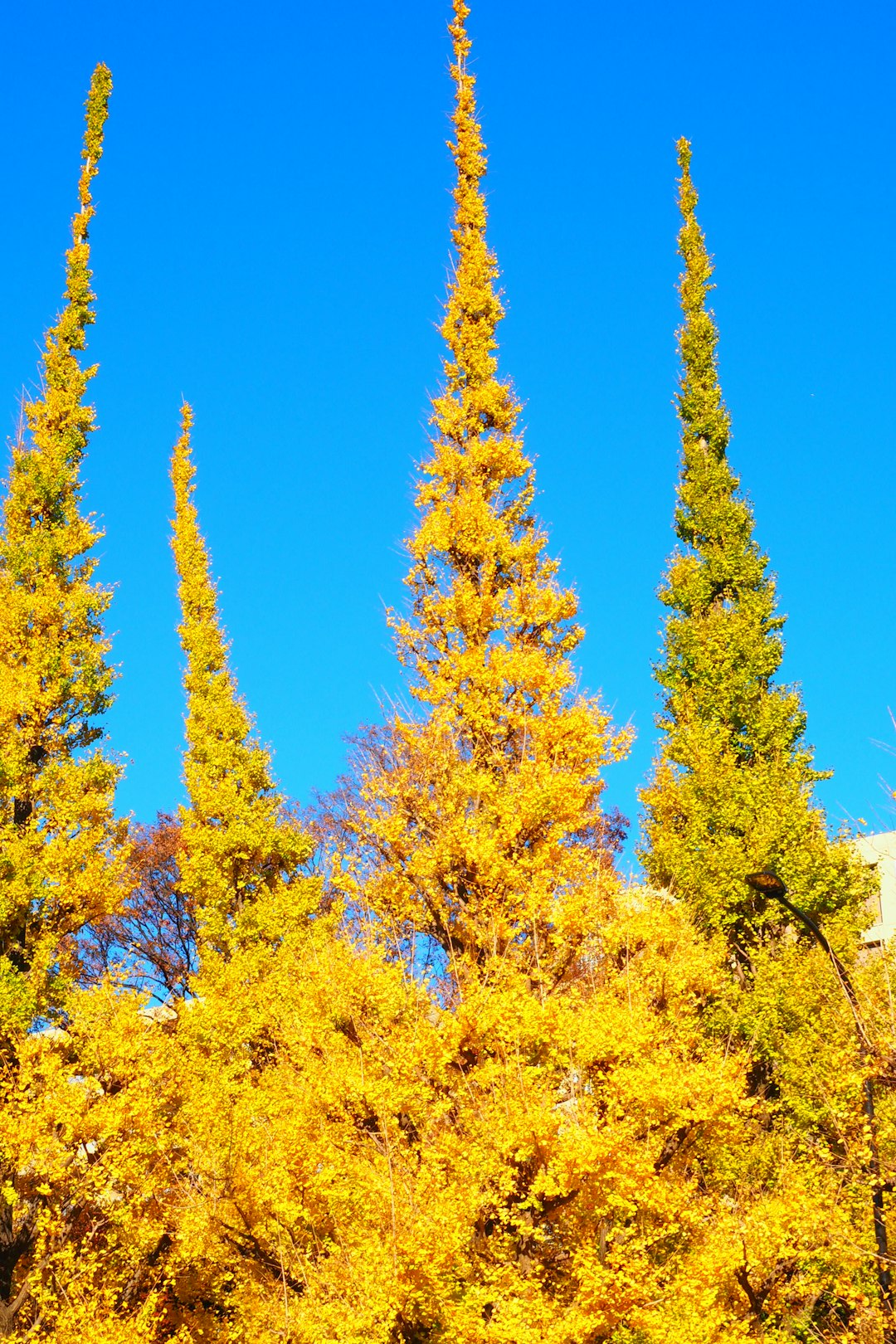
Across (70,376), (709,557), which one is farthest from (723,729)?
(70,376)

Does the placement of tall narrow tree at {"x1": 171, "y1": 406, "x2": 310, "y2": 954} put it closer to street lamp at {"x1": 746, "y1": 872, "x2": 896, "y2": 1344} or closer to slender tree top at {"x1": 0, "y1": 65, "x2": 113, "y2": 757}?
slender tree top at {"x1": 0, "y1": 65, "x2": 113, "y2": 757}

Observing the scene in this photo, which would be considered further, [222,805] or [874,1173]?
[222,805]

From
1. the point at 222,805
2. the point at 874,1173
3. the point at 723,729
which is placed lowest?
the point at 874,1173

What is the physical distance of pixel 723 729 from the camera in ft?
61.0

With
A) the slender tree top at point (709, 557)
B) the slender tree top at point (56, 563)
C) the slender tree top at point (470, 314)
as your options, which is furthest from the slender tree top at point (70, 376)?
the slender tree top at point (709, 557)

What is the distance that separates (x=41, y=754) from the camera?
16.7 metres

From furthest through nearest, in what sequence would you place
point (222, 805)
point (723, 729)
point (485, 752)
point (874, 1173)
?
point (222, 805)
point (723, 729)
point (485, 752)
point (874, 1173)

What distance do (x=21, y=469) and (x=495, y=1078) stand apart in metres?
12.3

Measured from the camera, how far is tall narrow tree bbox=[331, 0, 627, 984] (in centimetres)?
1335

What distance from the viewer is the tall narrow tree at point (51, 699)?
15234mm

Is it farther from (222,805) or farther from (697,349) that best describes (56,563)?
(697,349)

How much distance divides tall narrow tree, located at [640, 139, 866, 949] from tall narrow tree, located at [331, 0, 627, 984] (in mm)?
2666

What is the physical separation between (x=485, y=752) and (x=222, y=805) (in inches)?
356

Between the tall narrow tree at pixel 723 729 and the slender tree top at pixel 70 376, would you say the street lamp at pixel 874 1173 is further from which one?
the slender tree top at pixel 70 376
